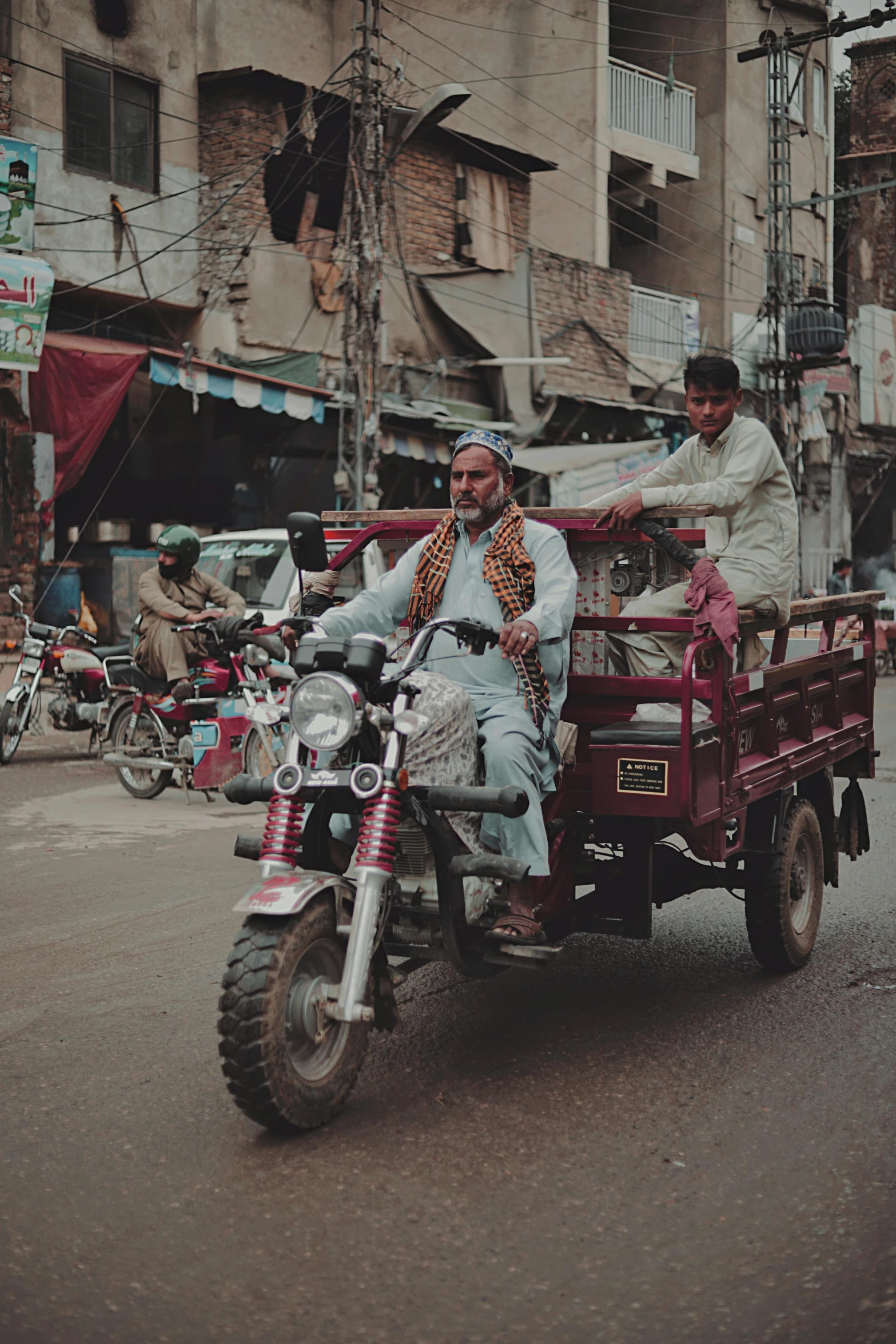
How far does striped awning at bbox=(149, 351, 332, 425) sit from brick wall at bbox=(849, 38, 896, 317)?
2413cm

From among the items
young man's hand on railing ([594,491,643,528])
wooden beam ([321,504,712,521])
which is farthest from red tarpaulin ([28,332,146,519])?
young man's hand on railing ([594,491,643,528])

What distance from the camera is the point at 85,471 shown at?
17.9 meters

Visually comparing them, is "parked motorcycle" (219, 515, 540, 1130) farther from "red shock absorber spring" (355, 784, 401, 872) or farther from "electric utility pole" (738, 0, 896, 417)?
"electric utility pole" (738, 0, 896, 417)

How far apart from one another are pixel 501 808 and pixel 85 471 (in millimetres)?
15292

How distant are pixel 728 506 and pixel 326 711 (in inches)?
78.5

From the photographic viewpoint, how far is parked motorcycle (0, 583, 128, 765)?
10.9 meters

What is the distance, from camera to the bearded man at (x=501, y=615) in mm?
4086

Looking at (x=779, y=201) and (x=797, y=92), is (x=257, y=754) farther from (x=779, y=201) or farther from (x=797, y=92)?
(x=797, y=92)

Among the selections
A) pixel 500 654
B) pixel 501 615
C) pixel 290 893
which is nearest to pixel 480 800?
pixel 290 893

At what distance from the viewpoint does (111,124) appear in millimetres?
18312

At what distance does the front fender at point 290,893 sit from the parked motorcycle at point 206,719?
5.81 metres

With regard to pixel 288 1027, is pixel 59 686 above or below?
above

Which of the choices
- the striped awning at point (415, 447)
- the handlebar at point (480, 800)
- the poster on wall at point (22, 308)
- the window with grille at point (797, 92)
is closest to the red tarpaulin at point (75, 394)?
the poster on wall at point (22, 308)

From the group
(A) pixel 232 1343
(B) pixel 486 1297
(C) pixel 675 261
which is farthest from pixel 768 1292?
(C) pixel 675 261
